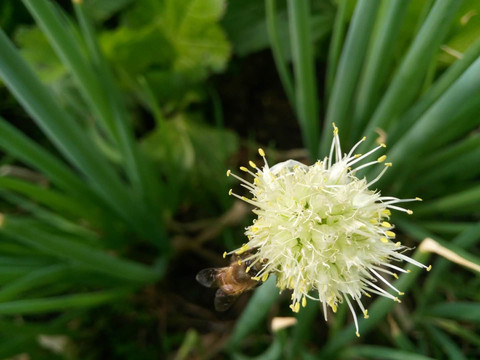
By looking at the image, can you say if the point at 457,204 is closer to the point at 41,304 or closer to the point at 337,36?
the point at 337,36

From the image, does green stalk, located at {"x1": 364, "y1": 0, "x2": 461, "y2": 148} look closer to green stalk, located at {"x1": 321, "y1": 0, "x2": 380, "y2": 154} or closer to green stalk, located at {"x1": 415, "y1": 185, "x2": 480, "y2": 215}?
green stalk, located at {"x1": 321, "y1": 0, "x2": 380, "y2": 154}

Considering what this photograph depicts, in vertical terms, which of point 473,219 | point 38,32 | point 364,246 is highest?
point 38,32

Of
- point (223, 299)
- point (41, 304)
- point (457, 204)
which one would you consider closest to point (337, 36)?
point (457, 204)

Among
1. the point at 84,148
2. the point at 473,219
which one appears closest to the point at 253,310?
the point at 84,148

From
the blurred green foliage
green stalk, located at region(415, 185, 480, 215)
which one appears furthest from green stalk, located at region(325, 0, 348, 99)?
green stalk, located at region(415, 185, 480, 215)

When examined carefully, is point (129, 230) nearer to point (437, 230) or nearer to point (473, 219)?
point (437, 230)
